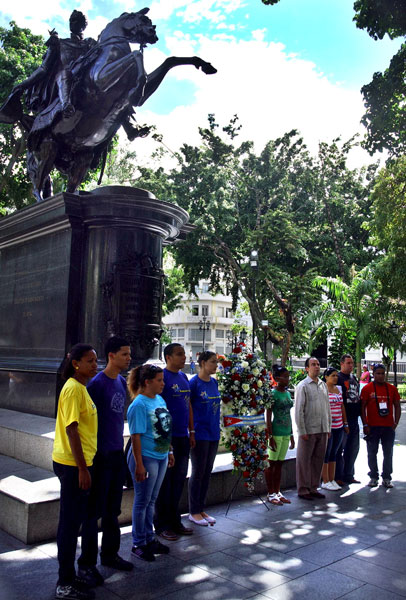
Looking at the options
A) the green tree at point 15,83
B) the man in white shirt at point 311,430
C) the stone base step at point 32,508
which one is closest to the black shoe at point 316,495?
the man in white shirt at point 311,430

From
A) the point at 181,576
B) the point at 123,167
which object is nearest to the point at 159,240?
the point at 181,576

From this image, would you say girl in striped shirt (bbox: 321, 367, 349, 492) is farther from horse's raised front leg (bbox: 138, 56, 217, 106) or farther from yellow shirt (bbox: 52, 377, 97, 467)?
horse's raised front leg (bbox: 138, 56, 217, 106)

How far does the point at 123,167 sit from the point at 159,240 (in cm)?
2493

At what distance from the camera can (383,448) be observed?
25.2 feet

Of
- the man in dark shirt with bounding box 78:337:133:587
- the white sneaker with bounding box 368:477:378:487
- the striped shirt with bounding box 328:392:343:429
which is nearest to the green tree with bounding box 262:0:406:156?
the striped shirt with bounding box 328:392:343:429

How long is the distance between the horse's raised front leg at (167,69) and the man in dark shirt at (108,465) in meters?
6.07

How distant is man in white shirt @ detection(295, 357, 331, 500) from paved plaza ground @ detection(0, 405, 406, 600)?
0.67 meters

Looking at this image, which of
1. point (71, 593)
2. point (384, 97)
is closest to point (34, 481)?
point (71, 593)

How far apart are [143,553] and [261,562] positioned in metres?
0.99

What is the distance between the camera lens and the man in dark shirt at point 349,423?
25.2 ft

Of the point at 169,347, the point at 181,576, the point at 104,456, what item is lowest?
the point at 181,576

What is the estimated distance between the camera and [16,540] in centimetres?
457

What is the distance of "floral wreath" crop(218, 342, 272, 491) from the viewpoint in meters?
5.92

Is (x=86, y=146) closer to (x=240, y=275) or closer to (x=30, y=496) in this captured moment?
(x=30, y=496)
